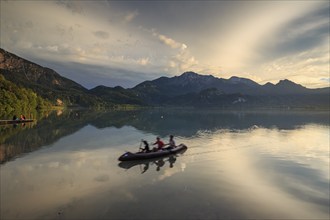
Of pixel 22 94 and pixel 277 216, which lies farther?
pixel 22 94

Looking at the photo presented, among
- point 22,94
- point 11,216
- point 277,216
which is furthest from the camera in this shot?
point 22,94

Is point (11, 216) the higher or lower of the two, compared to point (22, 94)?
lower

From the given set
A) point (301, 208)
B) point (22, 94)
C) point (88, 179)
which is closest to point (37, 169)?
point (88, 179)

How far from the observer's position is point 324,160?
1554 inches

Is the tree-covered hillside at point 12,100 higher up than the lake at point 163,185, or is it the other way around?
the tree-covered hillside at point 12,100

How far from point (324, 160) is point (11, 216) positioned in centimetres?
4246

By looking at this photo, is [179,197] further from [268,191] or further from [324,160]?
[324,160]

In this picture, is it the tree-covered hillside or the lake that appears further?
the tree-covered hillside

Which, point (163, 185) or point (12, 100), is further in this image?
point (12, 100)

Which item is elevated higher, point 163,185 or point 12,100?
point 12,100

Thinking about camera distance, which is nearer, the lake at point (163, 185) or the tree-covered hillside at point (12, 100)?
the lake at point (163, 185)

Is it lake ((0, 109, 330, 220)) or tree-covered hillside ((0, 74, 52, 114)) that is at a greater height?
tree-covered hillside ((0, 74, 52, 114))

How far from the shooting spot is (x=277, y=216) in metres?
19.1

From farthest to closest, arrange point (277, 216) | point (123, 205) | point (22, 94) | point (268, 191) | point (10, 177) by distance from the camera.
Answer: point (22, 94), point (10, 177), point (268, 191), point (123, 205), point (277, 216)
